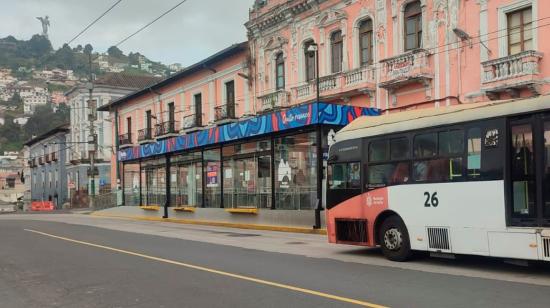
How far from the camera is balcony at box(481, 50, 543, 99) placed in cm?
1933

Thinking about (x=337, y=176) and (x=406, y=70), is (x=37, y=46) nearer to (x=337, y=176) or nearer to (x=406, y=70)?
(x=406, y=70)

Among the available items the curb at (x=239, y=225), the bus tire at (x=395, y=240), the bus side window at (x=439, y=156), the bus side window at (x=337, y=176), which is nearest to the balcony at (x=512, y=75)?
the curb at (x=239, y=225)

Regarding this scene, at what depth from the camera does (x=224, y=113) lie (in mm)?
38000

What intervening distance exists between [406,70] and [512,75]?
16.8 ft

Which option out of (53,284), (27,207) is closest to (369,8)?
(53,284)

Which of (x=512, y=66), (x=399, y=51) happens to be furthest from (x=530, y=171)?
(x=399, y=51)

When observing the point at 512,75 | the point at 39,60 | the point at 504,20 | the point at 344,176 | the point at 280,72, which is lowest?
the point at 344,176

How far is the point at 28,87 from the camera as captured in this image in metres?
126

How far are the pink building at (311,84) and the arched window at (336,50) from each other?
2.8 inches

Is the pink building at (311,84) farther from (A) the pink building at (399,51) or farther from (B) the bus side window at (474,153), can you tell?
(B) the bus side window at (474,153)

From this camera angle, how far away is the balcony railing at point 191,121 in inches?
1619

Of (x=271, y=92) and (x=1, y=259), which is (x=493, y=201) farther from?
(x=271, y=92)

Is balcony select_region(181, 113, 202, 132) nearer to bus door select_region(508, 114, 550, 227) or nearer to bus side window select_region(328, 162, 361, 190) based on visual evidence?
bus side window select_region(328, 162, 361, 190)

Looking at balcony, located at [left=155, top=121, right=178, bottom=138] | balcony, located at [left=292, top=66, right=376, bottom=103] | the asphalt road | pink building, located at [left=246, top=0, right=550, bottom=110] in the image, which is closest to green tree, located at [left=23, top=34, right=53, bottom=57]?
balcony, located at [left=155, top=121, right=178, bottom=138]
